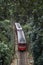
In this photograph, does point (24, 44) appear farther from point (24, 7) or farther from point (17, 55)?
point (24, 7)

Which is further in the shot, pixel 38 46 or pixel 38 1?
pixel 38 46

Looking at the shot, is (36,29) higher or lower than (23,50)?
higher

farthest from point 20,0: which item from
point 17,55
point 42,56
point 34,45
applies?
point 17,55

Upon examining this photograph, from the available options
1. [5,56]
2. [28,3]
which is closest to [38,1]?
[28,3]

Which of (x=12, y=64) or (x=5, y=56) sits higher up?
(x=5, y=56)

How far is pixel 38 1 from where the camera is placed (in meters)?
6.78

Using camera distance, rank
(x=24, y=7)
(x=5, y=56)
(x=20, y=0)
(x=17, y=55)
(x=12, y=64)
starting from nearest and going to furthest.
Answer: (x=20, y=0)
(x=24, y=7)
(x=5, y=56)
(x=12, y=64)
(x=17, y=55)

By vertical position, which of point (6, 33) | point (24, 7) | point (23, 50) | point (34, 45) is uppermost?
point (24, 7)

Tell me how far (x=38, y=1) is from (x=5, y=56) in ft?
22.0

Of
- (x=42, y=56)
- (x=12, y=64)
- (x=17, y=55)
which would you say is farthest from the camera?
(x=17, y=55)

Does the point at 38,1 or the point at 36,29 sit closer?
the point at 38,1

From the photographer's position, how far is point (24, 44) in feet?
67.4

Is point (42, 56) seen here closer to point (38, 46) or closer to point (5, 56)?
point (38, 46)

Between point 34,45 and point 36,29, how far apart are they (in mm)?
947
